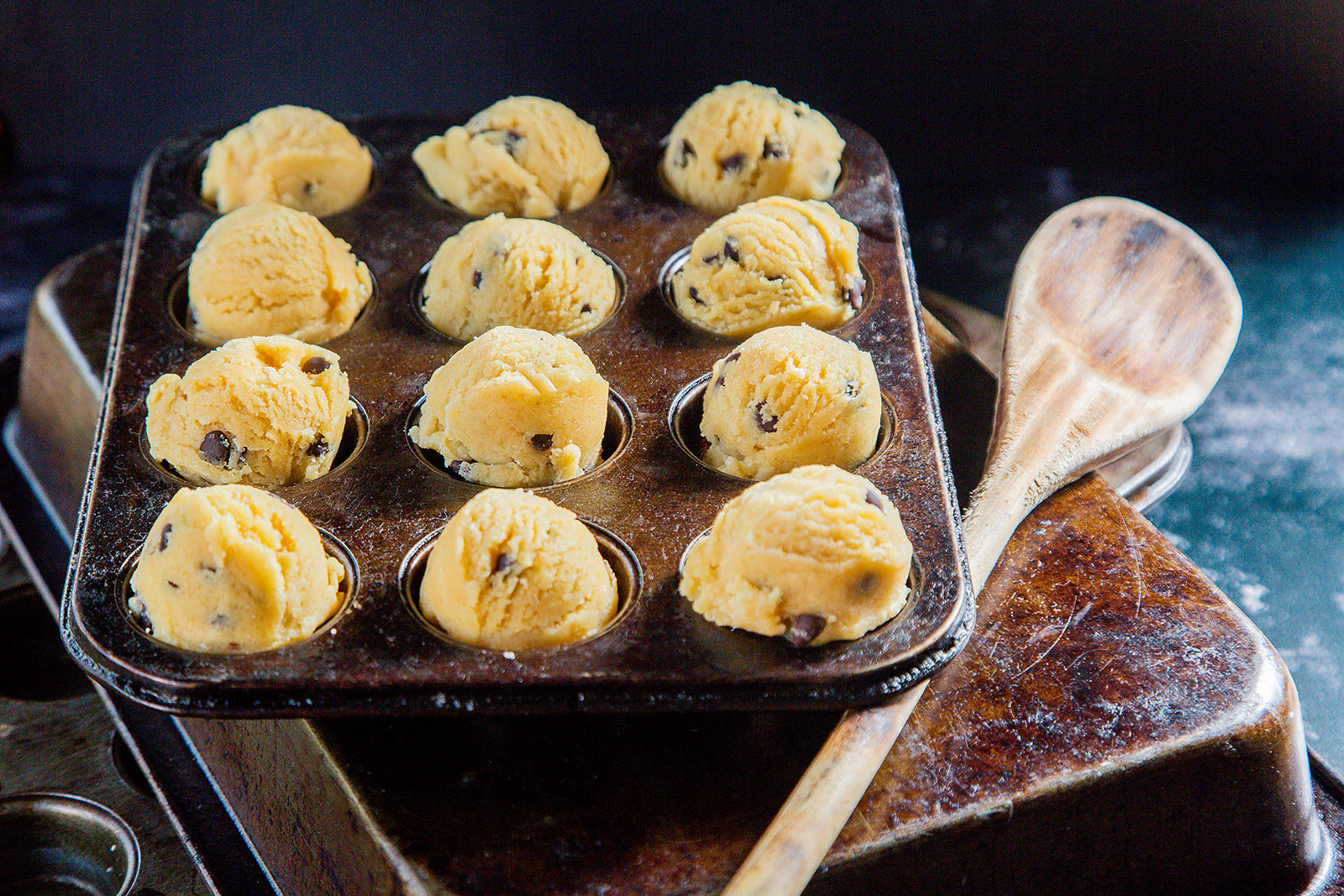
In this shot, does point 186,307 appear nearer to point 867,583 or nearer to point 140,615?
point 140,615

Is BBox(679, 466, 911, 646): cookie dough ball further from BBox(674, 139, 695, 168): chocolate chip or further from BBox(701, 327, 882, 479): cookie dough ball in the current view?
BBox(674, 139, 695, 168): chocolate chip

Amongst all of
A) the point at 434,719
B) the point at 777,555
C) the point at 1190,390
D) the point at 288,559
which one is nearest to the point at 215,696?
the point at 288,559

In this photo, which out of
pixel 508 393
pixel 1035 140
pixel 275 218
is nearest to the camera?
pixel 508 393

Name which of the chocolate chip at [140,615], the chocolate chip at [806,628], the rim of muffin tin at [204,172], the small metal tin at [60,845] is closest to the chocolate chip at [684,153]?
the rim of muffin tin at [204,172]

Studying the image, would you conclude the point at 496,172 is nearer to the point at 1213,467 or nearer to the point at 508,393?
the point at 508,393

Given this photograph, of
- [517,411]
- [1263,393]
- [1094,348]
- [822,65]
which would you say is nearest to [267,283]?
[517,411]

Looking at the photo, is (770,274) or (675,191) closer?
(770,274)
